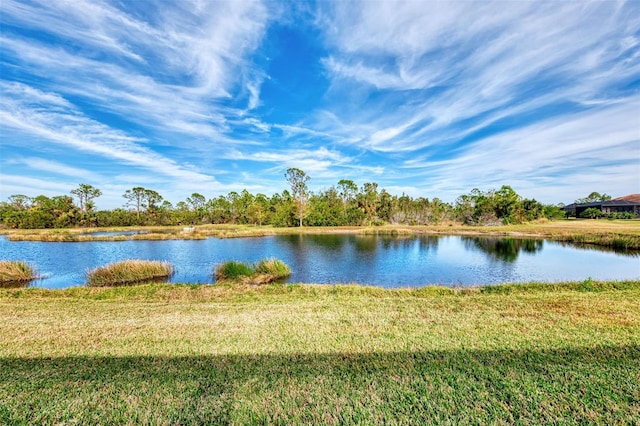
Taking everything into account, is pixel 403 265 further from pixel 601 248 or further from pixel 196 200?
pixel 196 200

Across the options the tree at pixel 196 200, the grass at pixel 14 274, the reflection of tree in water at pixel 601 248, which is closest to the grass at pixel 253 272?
the grass at pixel 14 274

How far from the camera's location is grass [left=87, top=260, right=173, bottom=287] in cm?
1407

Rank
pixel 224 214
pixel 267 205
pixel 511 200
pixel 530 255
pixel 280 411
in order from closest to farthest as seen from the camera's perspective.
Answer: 1. pixel 280 411
2. pixel 530 255
3. pixel 511 200
4. pixel 267 205
5. pixel 224 214

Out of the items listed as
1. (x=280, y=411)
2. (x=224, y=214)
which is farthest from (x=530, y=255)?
(x=224, y=214)

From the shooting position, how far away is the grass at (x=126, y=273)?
1407cm

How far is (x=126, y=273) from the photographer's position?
1466cm

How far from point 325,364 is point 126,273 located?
14.7 meters

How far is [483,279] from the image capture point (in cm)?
1519

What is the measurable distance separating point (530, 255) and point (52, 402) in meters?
28.4

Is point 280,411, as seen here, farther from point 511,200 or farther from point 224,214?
point 224,214

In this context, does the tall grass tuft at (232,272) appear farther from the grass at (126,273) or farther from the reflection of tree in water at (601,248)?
the reflection of tree in water at (601,248)

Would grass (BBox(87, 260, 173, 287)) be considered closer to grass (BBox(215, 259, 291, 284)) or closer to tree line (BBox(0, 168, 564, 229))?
grass (BBox(215, 259, 291, 284))

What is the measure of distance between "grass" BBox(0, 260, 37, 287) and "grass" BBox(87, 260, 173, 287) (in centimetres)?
335

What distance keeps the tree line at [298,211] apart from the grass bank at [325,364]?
5157 centimetres
